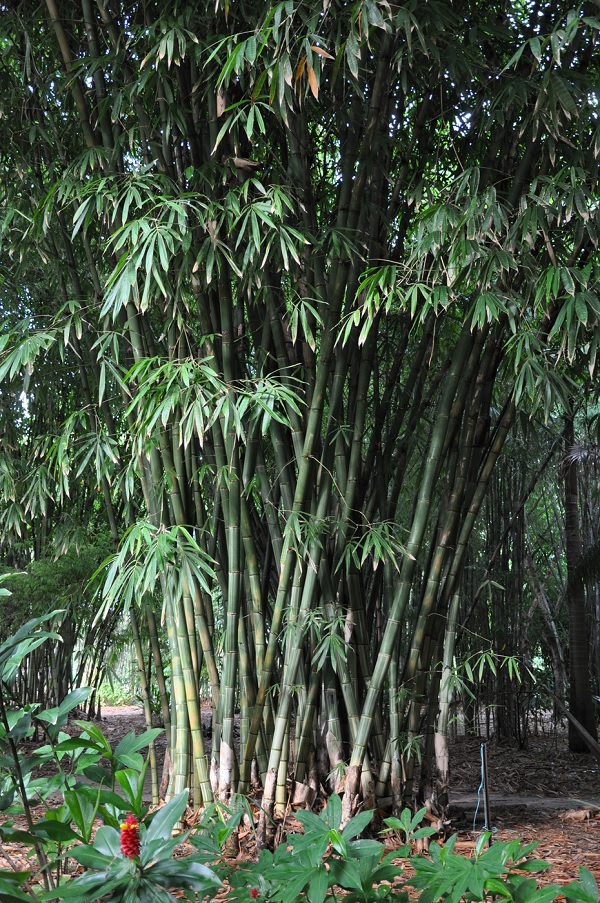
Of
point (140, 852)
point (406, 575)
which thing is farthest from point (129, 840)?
point (406, 575)

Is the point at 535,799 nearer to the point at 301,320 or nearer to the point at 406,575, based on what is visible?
the point at 406,575

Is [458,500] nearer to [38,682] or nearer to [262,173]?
[262,173]

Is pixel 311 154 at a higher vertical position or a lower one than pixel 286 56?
higher

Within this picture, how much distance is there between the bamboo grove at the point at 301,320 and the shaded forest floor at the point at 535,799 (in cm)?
42

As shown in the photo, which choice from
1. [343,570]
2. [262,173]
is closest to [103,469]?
[343,570]

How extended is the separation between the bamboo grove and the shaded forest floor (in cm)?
42

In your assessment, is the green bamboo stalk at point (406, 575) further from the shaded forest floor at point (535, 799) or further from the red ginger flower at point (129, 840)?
the red ginger flower at point (129, 840)

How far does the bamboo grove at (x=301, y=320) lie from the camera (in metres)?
2.18

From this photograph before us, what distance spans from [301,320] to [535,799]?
2.74 meters

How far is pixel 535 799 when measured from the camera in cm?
388

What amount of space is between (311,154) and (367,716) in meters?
1.93

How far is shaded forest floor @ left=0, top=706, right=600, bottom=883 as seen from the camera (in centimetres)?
265

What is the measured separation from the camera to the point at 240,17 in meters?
2.50

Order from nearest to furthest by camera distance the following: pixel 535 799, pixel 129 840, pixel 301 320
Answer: pixel 129 840, pixel 301 320, pixel 535 799
